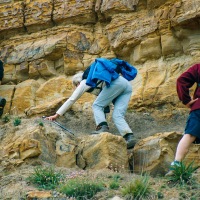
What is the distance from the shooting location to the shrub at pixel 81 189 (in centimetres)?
702

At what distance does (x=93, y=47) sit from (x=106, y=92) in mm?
4280

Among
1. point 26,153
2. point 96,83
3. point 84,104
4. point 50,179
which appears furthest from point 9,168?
point 84,104

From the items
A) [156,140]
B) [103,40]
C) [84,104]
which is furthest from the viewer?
[103,40]

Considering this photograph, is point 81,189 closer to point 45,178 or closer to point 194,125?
point 45,178

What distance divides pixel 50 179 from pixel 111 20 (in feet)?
22.6

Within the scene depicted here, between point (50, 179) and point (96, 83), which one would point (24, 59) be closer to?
point (96, 83)

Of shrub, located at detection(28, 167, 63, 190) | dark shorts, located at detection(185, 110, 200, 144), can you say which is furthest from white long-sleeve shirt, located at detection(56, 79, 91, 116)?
dark shorts, located at detection(185, 110, 200, 144)

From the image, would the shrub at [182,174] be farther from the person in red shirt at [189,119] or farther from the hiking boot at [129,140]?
the hiking boot at [129,140]

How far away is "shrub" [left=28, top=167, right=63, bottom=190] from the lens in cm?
756

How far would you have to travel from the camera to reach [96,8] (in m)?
13.9

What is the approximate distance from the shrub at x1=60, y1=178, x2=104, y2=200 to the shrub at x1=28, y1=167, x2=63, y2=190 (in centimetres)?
44

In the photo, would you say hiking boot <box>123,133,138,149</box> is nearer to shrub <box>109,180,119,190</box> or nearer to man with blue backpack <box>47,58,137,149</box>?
man with blue backpack <box>47,58,137,149</box>

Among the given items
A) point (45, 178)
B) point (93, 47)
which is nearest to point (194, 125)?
point (45, 178)

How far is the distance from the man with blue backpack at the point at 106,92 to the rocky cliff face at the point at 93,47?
72.5 inches
